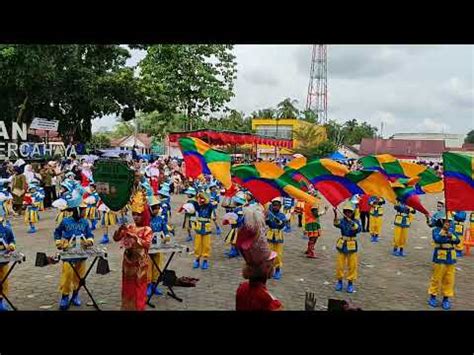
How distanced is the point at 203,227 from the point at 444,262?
13.0ft

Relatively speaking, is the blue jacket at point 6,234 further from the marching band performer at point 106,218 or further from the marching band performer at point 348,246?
the marching band performer at point 348,246

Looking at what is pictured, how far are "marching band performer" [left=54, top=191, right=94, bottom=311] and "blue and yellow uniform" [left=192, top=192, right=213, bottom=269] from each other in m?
2.46

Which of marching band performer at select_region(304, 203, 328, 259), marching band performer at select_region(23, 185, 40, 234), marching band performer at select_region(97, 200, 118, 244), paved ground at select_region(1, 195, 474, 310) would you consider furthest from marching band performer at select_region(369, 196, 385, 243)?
marching band performer at select_region(23, 185, 40, 234)

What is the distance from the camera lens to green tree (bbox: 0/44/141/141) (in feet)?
60.5

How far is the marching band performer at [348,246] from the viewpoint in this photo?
7.13m

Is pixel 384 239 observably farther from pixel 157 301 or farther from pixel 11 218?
pixel 11 218

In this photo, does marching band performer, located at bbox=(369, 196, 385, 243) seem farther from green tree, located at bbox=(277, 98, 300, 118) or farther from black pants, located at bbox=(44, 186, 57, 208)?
green tree, located at bbox=(277, 98, 300, 118)

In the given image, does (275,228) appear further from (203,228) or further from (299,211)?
(299,211)

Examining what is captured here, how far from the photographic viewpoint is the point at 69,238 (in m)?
6.07

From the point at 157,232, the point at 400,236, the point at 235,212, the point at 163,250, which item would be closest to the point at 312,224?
the point at 235,212

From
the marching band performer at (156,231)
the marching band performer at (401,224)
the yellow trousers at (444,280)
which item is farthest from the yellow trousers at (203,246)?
the marching band performer at (401,224)
